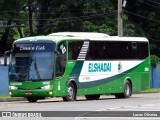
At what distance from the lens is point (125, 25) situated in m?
53.9

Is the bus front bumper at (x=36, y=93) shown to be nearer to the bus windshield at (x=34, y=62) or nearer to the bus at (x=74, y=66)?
the bus at (x=74, y=66)

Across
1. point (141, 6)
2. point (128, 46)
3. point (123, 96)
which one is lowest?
point (123, 96)

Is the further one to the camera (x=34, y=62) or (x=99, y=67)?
(x=99, y=67)

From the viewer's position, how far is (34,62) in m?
28.8

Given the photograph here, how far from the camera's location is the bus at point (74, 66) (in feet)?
94.4

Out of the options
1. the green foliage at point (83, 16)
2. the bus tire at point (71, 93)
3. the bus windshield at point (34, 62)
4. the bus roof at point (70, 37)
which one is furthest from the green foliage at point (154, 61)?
the bus windshield at point (34, 62)

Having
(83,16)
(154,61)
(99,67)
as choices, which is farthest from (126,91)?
(83,16)

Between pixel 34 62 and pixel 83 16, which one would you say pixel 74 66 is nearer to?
pixel 34 62

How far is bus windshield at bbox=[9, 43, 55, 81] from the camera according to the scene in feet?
94.2

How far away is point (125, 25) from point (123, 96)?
66.8ft

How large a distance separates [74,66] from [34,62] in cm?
235

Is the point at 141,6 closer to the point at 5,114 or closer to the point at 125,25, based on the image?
the point at 125,25

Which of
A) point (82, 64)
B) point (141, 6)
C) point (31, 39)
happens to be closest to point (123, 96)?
point (82, 64)

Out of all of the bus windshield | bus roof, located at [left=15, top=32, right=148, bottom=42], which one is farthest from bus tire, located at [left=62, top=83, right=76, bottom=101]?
bus roof, located at [left=15, top=32, right=148, bottom=42]
